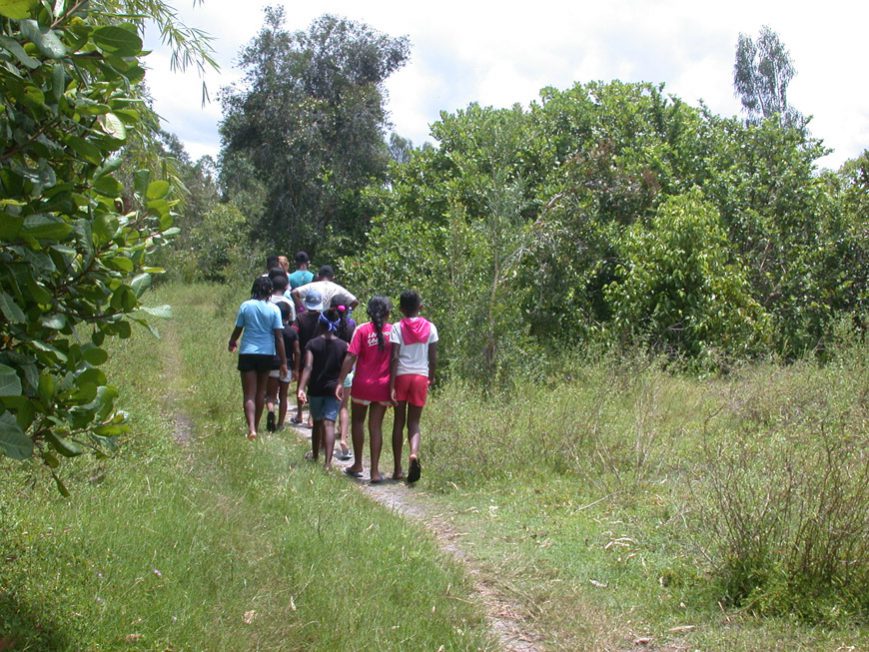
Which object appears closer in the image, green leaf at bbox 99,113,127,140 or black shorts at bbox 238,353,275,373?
green leaf at bbox 99,113,127,140

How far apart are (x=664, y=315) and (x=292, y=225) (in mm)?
11931

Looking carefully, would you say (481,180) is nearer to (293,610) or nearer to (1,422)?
(293,610)

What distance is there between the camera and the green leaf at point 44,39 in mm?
2791

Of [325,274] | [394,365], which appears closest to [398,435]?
[394,365]

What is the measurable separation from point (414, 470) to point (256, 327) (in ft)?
8.35

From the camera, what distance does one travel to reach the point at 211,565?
498 centimetres

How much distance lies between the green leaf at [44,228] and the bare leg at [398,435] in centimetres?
548

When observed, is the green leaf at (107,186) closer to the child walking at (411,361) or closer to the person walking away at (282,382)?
the child walking at (411,361)

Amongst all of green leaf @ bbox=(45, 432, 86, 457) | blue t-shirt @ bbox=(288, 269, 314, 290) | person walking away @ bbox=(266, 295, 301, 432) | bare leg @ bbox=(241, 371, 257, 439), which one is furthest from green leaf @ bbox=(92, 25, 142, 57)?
blue t-shirt @ bbox=(288, 269, 314, 290)

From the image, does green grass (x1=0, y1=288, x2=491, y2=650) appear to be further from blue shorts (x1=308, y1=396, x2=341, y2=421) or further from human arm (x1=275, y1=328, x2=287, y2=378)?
human arm (x1=275, y1=328, x2=287, y2=378)

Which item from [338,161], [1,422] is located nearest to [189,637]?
[1,422]

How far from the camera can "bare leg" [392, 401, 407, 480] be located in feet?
27.2

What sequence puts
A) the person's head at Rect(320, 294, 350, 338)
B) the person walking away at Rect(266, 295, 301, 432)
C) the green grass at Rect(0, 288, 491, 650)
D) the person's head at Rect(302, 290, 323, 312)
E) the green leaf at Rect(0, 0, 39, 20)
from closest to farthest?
the green leaf at Rect(0, 0, 39, 20), the green grass at Rect(0, 288, 491, 650), the person's head at Rect(320, 294, 350, 338), the person walking away at Rect(266, 295, 301, 432), the person's head at Rect(302, 290, 323, 312)

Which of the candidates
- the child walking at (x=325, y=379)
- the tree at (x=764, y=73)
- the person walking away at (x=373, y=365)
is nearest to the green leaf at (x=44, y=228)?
the person walking away at (x=373, y=365)
